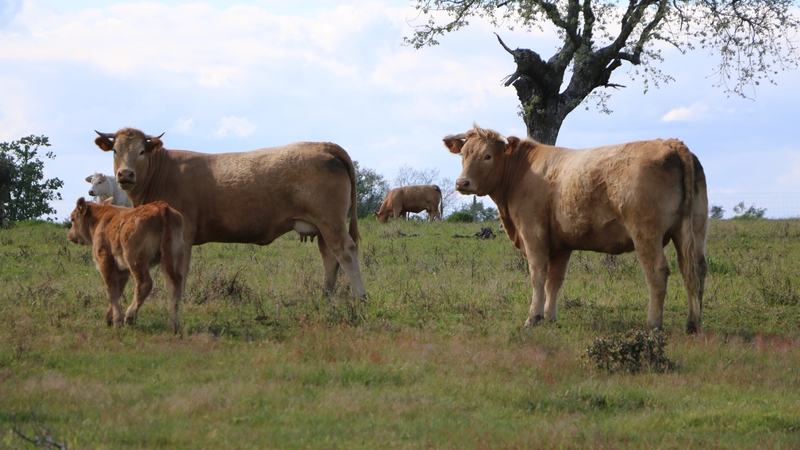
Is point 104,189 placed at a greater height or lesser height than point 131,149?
greater

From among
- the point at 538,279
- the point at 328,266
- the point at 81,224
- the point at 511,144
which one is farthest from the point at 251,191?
the point at 538,279

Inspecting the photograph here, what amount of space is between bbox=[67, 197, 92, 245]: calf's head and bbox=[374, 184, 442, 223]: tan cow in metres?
22.7

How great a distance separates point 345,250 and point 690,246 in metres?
A: 4.07

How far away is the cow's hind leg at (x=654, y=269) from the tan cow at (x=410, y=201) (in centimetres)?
2343

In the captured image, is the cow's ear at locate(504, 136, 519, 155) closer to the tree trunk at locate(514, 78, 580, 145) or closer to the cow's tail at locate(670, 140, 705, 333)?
the cow's tail at locate(670, 140, 705, 333)

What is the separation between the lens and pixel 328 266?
11.5m

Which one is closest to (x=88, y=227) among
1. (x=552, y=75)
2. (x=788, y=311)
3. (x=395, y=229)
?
(x=788, y=311)

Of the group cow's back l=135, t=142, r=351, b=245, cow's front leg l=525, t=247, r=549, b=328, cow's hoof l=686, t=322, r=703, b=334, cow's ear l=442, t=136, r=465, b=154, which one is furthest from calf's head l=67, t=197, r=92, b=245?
cow's hoof l=686, t=322, r=703, b=334

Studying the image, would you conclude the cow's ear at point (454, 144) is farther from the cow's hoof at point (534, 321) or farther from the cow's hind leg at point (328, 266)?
the cow's hoof at point (534, 321)

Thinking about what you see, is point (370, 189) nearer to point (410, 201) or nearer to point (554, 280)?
point (410, 201)

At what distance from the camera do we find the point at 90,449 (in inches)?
196

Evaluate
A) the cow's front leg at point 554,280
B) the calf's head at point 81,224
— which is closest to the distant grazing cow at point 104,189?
the calf's head at point 81,224

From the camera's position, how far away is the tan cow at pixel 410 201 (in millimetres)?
32719

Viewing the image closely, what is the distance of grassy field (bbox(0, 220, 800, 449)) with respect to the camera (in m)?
5.66
